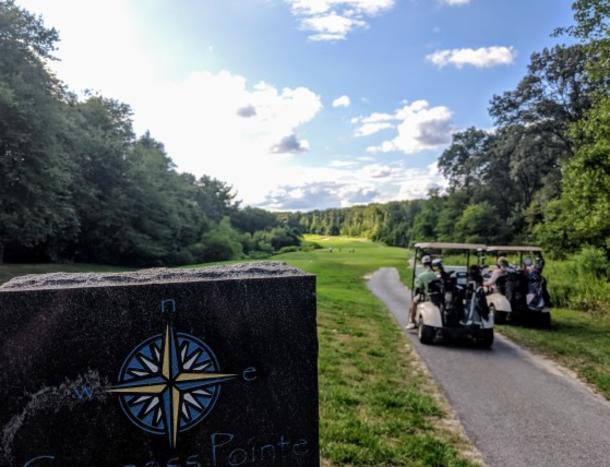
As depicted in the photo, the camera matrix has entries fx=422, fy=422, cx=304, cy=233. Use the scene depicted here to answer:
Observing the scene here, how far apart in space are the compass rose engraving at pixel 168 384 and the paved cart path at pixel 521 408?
3007mm

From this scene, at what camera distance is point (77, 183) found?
31.0 metres

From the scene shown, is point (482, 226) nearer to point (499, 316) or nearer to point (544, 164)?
point (544, 164)

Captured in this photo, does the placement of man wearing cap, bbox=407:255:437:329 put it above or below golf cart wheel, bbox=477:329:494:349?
above

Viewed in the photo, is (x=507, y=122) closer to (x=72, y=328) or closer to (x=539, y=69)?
(x=539, y=69)

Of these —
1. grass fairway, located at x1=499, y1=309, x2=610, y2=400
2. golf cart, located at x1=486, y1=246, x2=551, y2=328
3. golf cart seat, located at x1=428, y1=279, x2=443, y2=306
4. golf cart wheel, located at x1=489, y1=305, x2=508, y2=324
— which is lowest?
grass fairway, located at x1=499, y1=309, x2=610, y2=400

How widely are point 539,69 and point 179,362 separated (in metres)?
40.1

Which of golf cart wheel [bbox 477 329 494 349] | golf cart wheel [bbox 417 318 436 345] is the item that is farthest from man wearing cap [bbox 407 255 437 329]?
golf cart wheel [bbox 477 329 494 349]

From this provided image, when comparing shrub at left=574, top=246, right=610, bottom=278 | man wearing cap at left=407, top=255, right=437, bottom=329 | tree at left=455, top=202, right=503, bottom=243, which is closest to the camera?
man wearing cap at left=407, top=255, right=437, bottom=329

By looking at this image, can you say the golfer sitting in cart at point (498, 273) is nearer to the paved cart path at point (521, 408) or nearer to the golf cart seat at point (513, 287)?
the golf cart seat at point (513, 287)

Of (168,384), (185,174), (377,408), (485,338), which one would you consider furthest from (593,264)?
(185,174)

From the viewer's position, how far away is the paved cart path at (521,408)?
4.16 meters

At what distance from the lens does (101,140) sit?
3309 centimetres

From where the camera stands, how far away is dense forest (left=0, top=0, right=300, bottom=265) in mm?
18266

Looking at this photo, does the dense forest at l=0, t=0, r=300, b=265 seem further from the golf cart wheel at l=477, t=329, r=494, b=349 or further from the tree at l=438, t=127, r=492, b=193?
the tree at l=438, t=127, r=492, b=193
